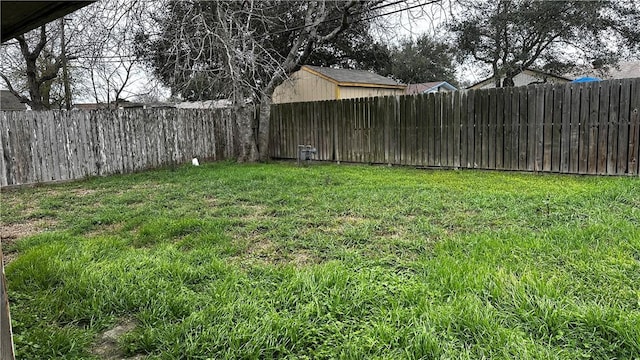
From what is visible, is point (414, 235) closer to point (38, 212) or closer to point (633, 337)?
point (633, 337)

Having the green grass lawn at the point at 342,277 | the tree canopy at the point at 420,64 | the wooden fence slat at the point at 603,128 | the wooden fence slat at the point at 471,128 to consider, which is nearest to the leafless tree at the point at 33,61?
the green grass lawn at the point at 342,277

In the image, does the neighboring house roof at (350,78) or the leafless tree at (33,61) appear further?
the neighboring house roof at (350,78)

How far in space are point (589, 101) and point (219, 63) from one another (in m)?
6.21

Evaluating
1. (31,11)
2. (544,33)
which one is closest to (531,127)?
(31,11)

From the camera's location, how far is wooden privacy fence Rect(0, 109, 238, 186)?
6.96 metres

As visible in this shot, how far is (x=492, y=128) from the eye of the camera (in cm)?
691

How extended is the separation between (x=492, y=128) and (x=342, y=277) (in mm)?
5438

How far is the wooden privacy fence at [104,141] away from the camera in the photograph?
274 inches

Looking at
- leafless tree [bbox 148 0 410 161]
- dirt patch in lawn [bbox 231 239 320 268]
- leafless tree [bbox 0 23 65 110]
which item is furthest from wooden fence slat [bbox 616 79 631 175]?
leafless tree [bbox 0 23 65 110]

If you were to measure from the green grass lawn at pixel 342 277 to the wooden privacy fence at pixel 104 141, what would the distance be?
2759 mm

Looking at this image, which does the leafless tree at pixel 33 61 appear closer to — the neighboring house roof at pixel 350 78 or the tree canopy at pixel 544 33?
the neighboring house roof at pixel 350 78

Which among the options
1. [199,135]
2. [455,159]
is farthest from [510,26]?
[199,135]

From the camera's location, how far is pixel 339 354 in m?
1.75

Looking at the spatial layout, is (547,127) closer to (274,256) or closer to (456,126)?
(456,126)
